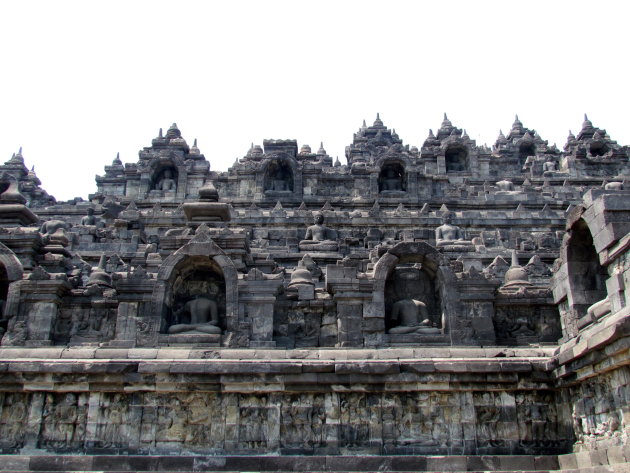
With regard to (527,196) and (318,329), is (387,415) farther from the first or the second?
(527,196)

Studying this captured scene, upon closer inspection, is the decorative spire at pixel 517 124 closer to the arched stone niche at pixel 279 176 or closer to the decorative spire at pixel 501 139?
the decorative spire at pixel 501 139

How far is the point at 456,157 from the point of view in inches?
1526

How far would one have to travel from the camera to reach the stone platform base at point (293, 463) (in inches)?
443

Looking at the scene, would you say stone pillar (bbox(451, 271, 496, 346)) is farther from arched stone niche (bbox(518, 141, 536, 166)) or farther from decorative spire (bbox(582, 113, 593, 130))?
decorative spire (bbox(582, 113, 593, 130))

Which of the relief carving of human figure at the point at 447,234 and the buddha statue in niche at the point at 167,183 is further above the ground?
the buddha statue in niche at the point at 167,183

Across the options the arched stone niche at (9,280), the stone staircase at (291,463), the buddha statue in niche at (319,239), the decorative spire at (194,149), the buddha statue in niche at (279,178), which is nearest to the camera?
the stone staircase at (291,463)

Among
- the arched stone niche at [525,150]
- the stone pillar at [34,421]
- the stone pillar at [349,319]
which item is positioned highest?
the arched stone niche at [525,150]

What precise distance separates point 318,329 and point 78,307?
4850mm

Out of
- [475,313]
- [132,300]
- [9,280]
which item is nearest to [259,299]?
[132,300]

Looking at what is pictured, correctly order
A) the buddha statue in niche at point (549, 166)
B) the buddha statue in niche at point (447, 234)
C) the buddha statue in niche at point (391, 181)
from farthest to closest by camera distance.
Answer: the buddha statue in niche at point (549, 166) < the buddha statue in niche at point (391, 181) < the buddha statue in niche at point (447, 234)

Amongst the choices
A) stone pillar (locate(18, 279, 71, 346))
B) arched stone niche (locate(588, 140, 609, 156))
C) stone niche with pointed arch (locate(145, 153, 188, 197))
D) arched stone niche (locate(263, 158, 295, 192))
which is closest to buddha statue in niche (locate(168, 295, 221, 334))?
stone pillar (locate(18, 279, 71, 346))

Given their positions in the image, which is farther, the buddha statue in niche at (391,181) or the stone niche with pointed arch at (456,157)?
the stone niche with pointed arch at (456,157)

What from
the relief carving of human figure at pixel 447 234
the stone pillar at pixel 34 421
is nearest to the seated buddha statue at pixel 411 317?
the stone pillar at pixel 34 421

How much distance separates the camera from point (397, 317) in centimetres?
1350
